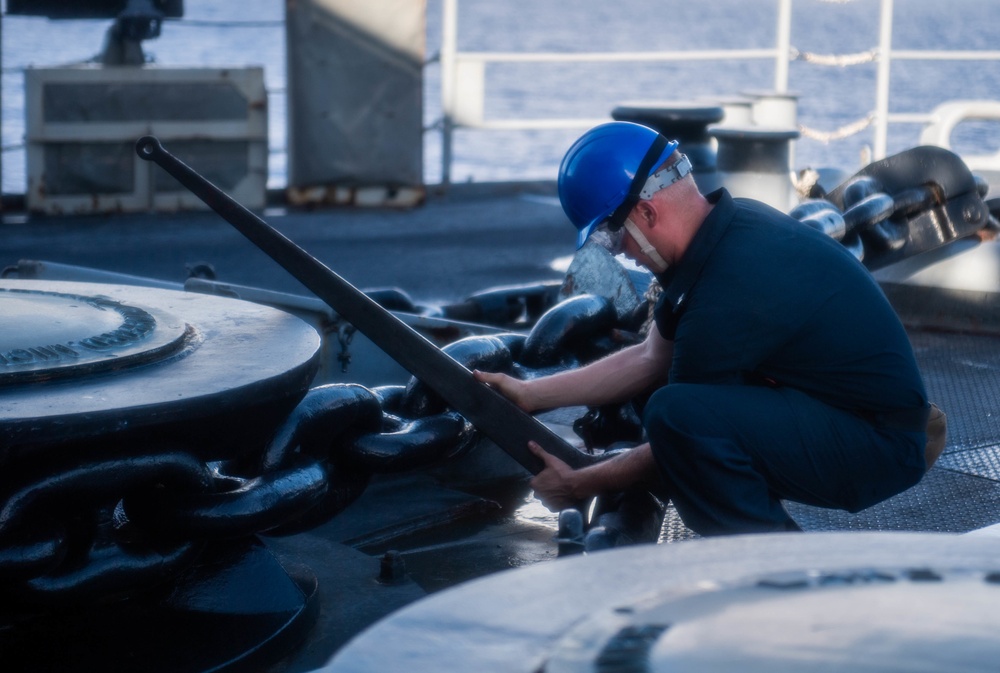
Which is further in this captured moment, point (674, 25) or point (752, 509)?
point (674, 25)

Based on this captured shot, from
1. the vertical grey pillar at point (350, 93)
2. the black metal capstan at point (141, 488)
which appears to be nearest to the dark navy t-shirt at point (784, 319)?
the black metal capstan at point (141, 488)

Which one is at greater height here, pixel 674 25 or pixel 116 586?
pixel 674 25

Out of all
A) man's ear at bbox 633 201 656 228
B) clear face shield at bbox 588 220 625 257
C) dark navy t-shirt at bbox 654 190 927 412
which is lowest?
dark navy t-shirt at bbox 654 190 927 412

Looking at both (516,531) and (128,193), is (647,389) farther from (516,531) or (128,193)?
(128,193)

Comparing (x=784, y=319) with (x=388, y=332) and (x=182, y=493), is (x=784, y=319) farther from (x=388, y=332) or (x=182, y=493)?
(x=182, y=493)

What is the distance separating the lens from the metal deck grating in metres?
3.45

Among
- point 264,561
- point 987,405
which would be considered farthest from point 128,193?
point 264,561

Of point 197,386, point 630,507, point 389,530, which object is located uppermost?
point 197,386

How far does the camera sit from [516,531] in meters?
3.58

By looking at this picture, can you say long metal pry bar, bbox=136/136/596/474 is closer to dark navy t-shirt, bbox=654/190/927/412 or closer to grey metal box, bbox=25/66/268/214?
dark navy t-shirt, bbox=654/190/927/412

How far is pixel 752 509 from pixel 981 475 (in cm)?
140

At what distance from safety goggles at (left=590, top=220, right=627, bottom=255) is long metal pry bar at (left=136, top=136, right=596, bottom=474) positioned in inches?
15.5

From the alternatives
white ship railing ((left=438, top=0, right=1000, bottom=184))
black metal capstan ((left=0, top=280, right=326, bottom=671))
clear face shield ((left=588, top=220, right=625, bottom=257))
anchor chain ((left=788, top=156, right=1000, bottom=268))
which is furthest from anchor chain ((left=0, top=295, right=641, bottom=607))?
white ship railing ((left=438, top=0, right=1000, bottom=184))

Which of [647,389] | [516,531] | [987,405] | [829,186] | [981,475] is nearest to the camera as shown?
[647,389]
